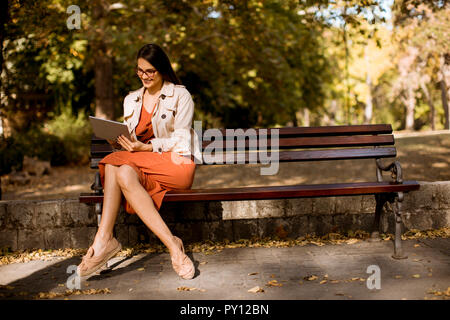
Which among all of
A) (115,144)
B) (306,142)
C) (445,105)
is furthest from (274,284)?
(445,105)

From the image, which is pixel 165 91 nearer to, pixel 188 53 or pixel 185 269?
pixel 185 269

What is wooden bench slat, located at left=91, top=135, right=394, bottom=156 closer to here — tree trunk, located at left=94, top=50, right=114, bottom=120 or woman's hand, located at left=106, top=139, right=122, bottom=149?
woman's hand, located at left=106, top=139, right=122, bottom=149

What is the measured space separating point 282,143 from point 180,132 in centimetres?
98

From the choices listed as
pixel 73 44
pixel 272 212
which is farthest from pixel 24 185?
pixel 272 212

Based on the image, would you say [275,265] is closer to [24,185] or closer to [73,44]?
[24,185]

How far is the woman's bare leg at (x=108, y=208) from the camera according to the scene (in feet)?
12.7

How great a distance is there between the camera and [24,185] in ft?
34.6

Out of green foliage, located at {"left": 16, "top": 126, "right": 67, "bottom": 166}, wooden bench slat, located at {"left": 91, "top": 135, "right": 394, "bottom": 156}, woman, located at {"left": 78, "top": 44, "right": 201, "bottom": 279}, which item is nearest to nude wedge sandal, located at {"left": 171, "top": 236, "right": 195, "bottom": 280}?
woman, located at {"left": 78, "top": 44, "right": 201, "bottom": 279}

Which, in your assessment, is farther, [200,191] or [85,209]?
[85,209]

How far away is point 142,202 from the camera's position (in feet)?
12.6

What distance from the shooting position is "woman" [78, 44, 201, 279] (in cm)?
384

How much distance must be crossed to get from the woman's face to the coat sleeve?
0.79 feet

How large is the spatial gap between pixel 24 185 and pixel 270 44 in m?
6.21
